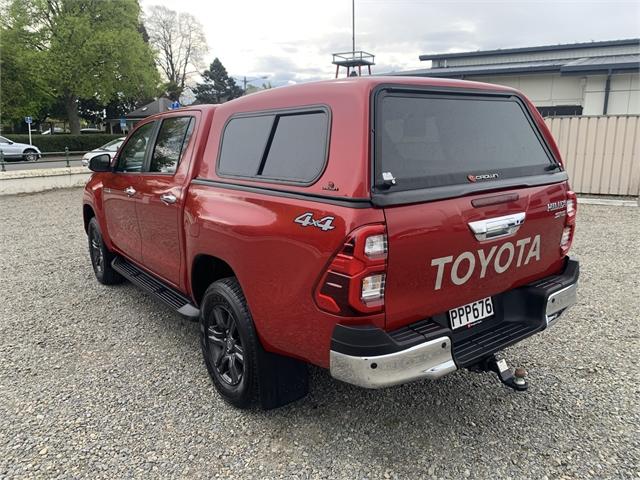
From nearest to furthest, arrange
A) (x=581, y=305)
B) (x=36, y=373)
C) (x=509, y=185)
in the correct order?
(x=509, y=185)
(x=36, y=373)
(x=581, y=305)

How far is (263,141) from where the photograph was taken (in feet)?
9.36

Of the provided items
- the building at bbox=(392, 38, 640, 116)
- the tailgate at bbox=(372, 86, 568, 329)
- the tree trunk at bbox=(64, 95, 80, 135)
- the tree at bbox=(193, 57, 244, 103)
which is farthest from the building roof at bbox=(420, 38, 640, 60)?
the tree at bbox=(193, 57, 244, 103)

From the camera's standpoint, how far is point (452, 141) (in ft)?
8.54

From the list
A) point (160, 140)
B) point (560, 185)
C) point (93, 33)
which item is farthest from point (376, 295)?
point (93, 33)

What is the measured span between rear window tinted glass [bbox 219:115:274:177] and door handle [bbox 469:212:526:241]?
1.29 meters

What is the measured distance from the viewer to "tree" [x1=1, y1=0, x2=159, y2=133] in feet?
95.7

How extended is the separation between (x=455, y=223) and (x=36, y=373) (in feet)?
10.4

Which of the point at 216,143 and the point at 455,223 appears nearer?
the point at 455,223

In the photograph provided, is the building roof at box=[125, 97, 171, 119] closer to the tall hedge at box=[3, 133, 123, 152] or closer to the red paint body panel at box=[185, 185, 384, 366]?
the tall hedge at box=[3, 133, 123, 152]

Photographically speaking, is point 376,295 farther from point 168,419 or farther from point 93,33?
point 93,33

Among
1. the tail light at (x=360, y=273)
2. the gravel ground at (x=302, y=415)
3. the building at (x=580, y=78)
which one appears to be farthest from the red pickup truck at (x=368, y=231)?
the building at (x=580, y=78)

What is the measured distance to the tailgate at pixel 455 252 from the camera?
7.13ft

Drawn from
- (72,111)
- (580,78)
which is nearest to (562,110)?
(580,78)

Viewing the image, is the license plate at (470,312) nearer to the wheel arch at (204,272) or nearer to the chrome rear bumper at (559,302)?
the chrome rear bumper at (559,302)
